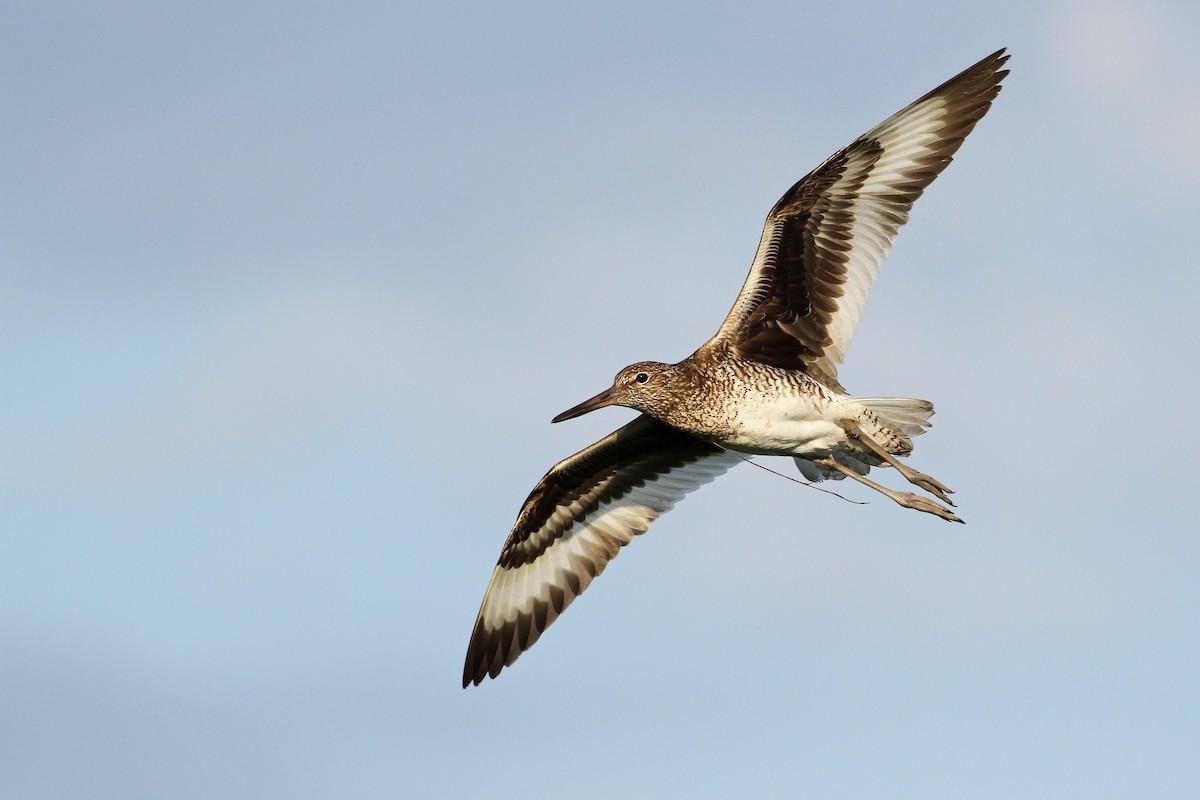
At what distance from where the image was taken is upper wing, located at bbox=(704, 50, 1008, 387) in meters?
12.4

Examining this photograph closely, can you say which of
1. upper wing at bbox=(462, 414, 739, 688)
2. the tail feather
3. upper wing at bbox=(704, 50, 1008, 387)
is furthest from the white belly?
upper wing at bbox=(462, 414, 739, 688)

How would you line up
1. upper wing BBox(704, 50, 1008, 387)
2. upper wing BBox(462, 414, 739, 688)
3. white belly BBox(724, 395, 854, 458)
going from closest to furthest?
white belly BBox(724, 395, 854, 458)
upper wing BBox(704, 50, 1008, 387)
upper wing BBox(462, 414, 739, 688)

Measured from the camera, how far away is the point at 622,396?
1241 cm

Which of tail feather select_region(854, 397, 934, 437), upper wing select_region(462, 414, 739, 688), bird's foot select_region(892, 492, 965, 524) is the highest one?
upper wing select_region(462, 414, 739, 688)

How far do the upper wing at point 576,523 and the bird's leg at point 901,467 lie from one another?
5.35 ft

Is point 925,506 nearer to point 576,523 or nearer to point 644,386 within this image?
point 644,386

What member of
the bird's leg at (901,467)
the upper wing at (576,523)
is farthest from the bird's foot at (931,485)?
the upper wing at (576,523)

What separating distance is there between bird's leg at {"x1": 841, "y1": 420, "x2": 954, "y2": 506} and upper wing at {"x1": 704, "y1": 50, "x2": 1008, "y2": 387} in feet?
2.14

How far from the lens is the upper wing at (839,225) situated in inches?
489

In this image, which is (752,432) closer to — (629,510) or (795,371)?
(795,371)

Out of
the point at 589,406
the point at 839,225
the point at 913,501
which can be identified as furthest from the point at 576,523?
the point at 839,225

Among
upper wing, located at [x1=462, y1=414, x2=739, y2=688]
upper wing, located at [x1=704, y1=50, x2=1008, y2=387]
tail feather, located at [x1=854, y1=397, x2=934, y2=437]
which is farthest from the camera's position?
upper wing, located at [x1=462, y1=414, x2=739, y2=688]

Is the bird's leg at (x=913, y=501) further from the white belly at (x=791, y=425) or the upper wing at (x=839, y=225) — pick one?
the upper wing at (x=839, y=225)

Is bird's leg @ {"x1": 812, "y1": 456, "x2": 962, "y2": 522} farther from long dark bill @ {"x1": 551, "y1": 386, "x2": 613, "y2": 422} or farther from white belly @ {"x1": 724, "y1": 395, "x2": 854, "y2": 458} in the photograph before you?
long dark bill @ {"x1": 551, "y1": 386, "x2": 613, "y2": 422}
